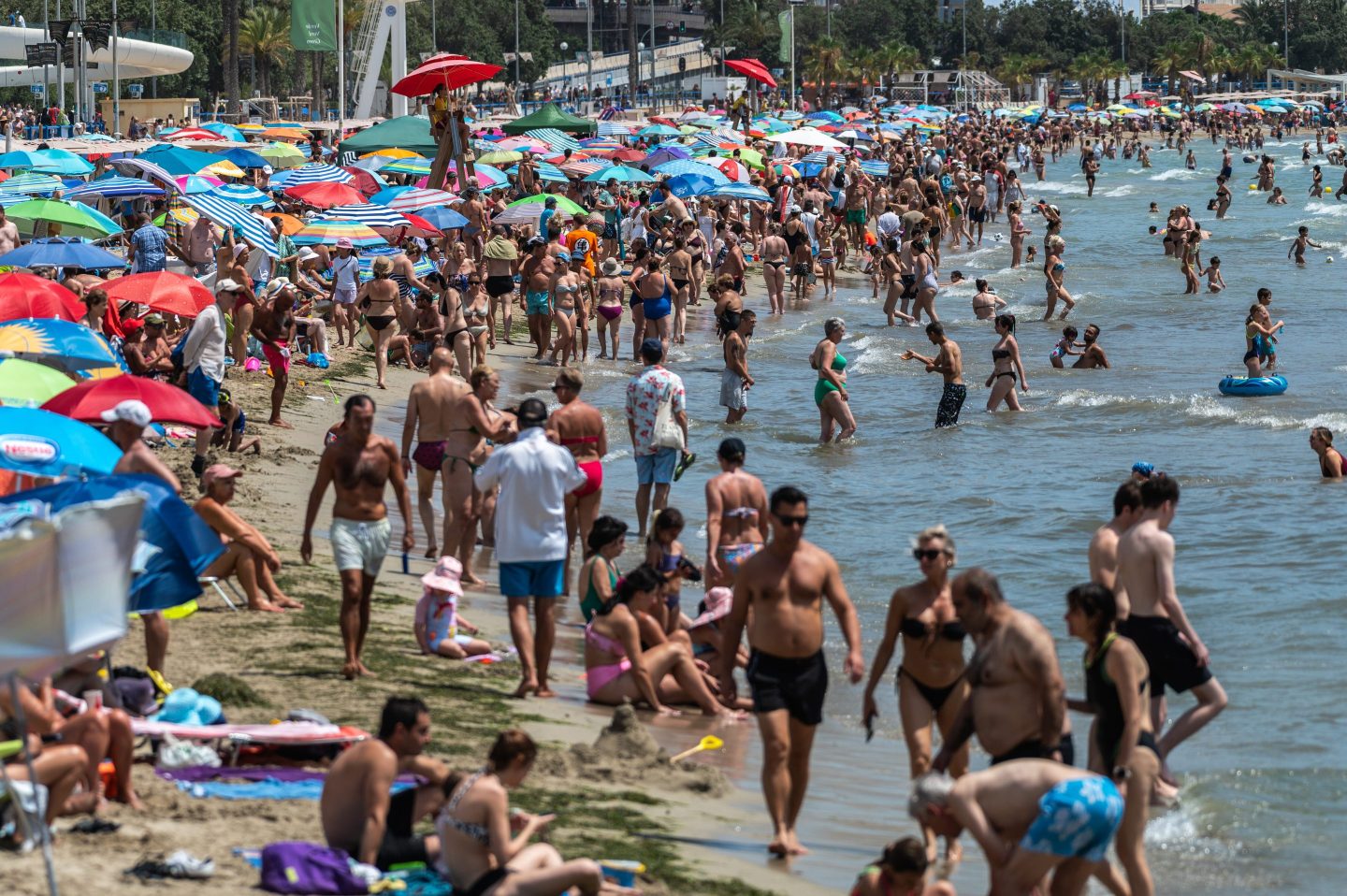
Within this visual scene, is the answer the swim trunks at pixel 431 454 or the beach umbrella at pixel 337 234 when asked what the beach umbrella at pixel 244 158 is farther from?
the swim trunks at pixel 431 454

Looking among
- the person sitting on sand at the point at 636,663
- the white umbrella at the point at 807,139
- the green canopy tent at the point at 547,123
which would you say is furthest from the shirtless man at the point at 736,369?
the white umbrella at the point at 807,139

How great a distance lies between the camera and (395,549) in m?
12.4

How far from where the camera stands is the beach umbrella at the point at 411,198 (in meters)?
22.5

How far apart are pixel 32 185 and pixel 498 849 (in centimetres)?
1788

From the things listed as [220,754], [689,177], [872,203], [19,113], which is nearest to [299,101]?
[19,113]

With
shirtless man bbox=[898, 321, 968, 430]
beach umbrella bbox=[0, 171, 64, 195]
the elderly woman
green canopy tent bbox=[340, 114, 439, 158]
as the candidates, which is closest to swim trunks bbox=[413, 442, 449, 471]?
the elderly woman

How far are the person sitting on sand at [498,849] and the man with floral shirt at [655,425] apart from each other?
5855 mm

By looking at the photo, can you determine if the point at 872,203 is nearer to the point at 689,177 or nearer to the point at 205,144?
the point at 689,177

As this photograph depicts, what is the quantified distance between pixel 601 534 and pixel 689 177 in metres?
20.7

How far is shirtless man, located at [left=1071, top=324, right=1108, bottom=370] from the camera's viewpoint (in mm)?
22500

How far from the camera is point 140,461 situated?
8188 millimetres

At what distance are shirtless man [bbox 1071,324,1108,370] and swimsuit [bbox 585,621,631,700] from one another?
14803 mm

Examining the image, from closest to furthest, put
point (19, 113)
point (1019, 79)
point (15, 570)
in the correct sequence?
1. point (15, 570)
2. point (19, 113)
3. point (1019, 79)

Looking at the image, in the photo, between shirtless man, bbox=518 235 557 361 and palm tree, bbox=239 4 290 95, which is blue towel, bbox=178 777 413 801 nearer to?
shirtless man, bbox=518 235 557 361
